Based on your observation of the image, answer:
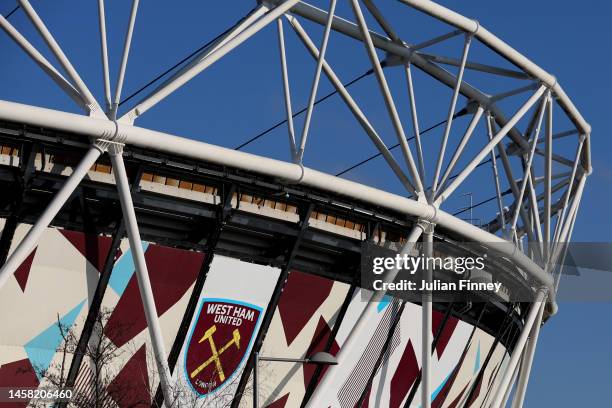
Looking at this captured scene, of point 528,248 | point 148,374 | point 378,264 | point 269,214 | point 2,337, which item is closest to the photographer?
point 2,337

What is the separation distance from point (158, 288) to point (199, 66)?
206 inches

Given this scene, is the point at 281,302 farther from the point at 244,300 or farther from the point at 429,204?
the point at 429,204

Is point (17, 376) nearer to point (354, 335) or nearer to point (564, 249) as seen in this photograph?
point (354, 335)

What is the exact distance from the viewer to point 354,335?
26969 mm

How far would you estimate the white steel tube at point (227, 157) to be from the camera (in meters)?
22.1

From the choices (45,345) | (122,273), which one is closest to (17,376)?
(45,345)

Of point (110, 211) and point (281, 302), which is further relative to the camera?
point (281, 302)

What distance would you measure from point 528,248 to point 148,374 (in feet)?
51.2

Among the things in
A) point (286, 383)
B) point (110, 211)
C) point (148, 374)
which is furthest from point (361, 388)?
point (110, 211)

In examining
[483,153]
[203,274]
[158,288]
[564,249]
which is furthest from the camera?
[564,249]

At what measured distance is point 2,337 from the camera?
23688mm

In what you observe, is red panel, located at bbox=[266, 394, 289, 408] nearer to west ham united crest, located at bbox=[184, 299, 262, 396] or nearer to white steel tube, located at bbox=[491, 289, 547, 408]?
west ham united crest, located at bbox=[184, 299, 262, 396]

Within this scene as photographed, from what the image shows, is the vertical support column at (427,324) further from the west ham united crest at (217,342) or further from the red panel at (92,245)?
the red panel at (92,245)

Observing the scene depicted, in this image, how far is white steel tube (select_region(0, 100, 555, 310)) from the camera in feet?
72.6
